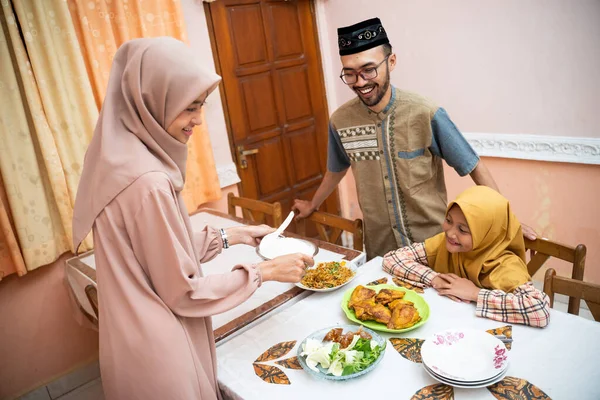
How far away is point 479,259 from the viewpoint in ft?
5.21

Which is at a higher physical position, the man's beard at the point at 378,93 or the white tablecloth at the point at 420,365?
the man's beard at the point at 378,93

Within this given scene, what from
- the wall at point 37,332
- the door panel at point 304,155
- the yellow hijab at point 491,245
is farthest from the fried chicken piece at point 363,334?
the door panel at point 304,155

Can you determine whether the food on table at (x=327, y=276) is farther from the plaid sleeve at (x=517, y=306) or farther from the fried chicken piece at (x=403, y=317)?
the plaid sleeve at (x=517, y=306)

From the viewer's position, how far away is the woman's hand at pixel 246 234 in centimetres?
172

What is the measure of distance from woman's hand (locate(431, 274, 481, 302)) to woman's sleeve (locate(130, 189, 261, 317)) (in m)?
0.70

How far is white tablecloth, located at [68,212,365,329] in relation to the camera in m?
1.66

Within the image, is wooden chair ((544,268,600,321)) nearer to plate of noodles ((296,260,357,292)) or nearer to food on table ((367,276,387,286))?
food on table ((367,276,387,286))

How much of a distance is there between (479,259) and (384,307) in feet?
1.32

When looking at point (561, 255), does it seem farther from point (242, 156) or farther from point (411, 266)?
point (242, 156)

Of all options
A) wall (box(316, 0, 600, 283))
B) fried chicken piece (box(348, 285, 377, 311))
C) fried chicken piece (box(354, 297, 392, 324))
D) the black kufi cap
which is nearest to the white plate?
fried chicken piece (box(354, 297, 392, 324))

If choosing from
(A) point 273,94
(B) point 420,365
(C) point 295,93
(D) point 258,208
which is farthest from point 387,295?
(C) point 295,93

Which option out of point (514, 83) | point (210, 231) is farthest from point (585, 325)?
point (514, 83)

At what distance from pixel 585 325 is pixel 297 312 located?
0.86 metres

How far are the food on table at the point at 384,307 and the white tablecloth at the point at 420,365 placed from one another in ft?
0.14
